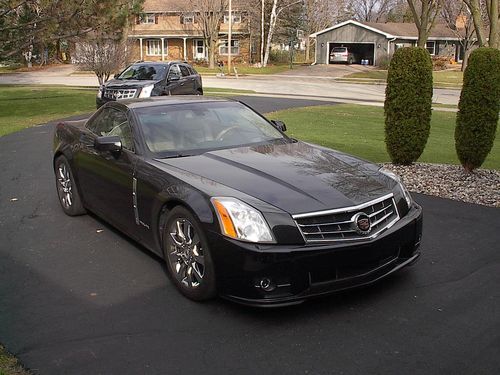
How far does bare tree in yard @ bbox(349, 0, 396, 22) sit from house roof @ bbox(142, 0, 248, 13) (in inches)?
1114

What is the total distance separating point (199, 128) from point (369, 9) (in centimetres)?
8430

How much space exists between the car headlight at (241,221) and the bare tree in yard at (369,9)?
83050mm

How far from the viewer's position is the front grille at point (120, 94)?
1697 cm

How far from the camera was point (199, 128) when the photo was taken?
213 inches

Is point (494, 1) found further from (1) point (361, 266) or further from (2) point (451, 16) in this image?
(2) point (451, 16)

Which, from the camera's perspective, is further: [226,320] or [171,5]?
[171,5]

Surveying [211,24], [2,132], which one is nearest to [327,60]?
[211,24]

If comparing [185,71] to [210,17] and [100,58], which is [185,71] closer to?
[100,58]

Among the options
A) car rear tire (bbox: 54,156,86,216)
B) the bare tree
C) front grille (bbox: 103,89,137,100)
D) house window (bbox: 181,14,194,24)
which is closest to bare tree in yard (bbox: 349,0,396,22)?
house window (bbox: 181,14,194,24)

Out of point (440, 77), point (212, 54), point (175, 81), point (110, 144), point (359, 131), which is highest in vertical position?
point (212, 54)

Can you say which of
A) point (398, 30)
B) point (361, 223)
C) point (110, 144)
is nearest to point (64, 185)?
point (110, 144)

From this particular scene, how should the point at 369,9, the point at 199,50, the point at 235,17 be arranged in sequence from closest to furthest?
the point at 235,17
the point at 199,50
the point at 369,9

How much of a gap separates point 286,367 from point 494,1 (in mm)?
9239

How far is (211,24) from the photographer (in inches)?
2172
